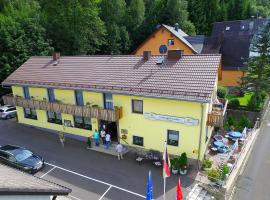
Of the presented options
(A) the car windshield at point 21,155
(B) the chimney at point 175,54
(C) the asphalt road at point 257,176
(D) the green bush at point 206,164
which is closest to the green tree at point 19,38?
(A) the car windshield at point 21,155

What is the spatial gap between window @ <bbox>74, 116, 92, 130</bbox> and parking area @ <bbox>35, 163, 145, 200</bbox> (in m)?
4.66

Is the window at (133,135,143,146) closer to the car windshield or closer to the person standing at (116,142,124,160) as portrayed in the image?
the person standing at (116,142,124,160)

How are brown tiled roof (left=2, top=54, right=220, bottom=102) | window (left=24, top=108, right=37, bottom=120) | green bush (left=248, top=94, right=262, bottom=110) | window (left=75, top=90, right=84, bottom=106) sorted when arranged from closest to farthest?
brown tiled roof (left=2, top=54, right=220, bottom=102), window (left=75, top=90, right=84, bottom=106), window (left=24, top=108, right=37, bottom=120), green bush (left=248, top=94, right=262, bottom=110)

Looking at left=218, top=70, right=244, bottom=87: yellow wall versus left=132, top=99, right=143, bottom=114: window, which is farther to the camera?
left=218, top=70, right=244, bottom=87: yellow wall

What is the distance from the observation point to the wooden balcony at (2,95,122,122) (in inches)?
795

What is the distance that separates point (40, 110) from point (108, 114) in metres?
9.03

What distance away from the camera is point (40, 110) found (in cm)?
2552

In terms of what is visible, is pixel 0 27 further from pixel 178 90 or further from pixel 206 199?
pixel 206 199

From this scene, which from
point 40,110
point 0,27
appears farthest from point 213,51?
point 0,27

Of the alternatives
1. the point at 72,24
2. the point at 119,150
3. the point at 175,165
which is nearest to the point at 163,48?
the point at 72,24

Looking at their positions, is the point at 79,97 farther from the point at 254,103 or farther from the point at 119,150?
the point at 254,103

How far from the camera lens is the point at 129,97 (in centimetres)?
1980

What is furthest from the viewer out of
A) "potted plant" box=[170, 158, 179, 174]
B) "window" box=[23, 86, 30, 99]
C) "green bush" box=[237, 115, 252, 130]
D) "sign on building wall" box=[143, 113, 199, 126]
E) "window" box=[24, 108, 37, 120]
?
"window" box=[24, 108, 37, 120]

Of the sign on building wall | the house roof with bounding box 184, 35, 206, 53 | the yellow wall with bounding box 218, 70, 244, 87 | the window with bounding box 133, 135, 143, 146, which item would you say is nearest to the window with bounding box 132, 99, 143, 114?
the sign on building wall
